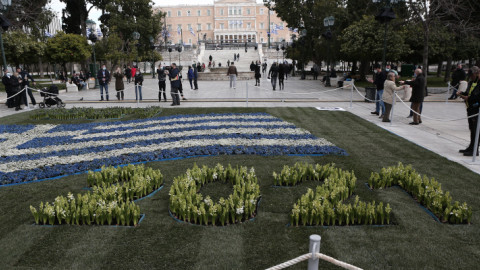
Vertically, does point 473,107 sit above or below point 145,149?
above

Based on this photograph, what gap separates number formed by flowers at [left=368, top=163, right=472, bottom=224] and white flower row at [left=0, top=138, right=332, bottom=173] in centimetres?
265

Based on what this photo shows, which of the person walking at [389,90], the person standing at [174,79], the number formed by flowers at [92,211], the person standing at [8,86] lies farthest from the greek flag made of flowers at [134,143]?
the person standing at [8,86]

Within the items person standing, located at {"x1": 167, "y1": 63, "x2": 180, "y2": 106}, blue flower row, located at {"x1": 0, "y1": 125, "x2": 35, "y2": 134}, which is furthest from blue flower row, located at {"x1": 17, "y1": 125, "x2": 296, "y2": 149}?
person standing, located at {"x1": 167, "y1": 63, "x2": 180, "y2": 106}

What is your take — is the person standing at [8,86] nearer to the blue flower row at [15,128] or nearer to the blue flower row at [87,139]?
the blue flower row at [15,128]

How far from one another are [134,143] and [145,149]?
722 millimetres

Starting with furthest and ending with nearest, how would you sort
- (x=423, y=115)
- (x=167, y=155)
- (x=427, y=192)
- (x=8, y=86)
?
(x=8, y=86) → (x=423, y=115) → (x=167, y=155) → (x=427, y=192)

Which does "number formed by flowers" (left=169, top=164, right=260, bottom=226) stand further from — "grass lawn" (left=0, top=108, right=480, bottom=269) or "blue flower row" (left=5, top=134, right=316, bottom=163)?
"blue flower row" (left=5, top=134, right=316, bottom=163)

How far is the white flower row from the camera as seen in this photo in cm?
687

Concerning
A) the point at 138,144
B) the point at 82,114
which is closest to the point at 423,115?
the point at 138,144

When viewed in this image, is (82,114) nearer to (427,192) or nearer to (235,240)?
(235,240)

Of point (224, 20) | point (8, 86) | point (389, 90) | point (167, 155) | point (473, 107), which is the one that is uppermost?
point (224, 20)

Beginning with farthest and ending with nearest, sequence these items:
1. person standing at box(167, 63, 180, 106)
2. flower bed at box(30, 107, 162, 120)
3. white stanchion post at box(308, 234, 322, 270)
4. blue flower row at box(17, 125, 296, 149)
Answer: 1. person standing at box(167, 63, 180, 106)
2. flower bed at box(30, 107, 162, 120)
3. blue flower row at box(17, 125, 296, 149)
4. white stanchion post at box(308, 234, 322, 270)

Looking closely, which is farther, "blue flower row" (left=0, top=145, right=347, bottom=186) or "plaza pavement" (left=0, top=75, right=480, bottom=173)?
"plaza pavement" (left=0, top=75, right=480, bottom=173)

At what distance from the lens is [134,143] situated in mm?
8445
